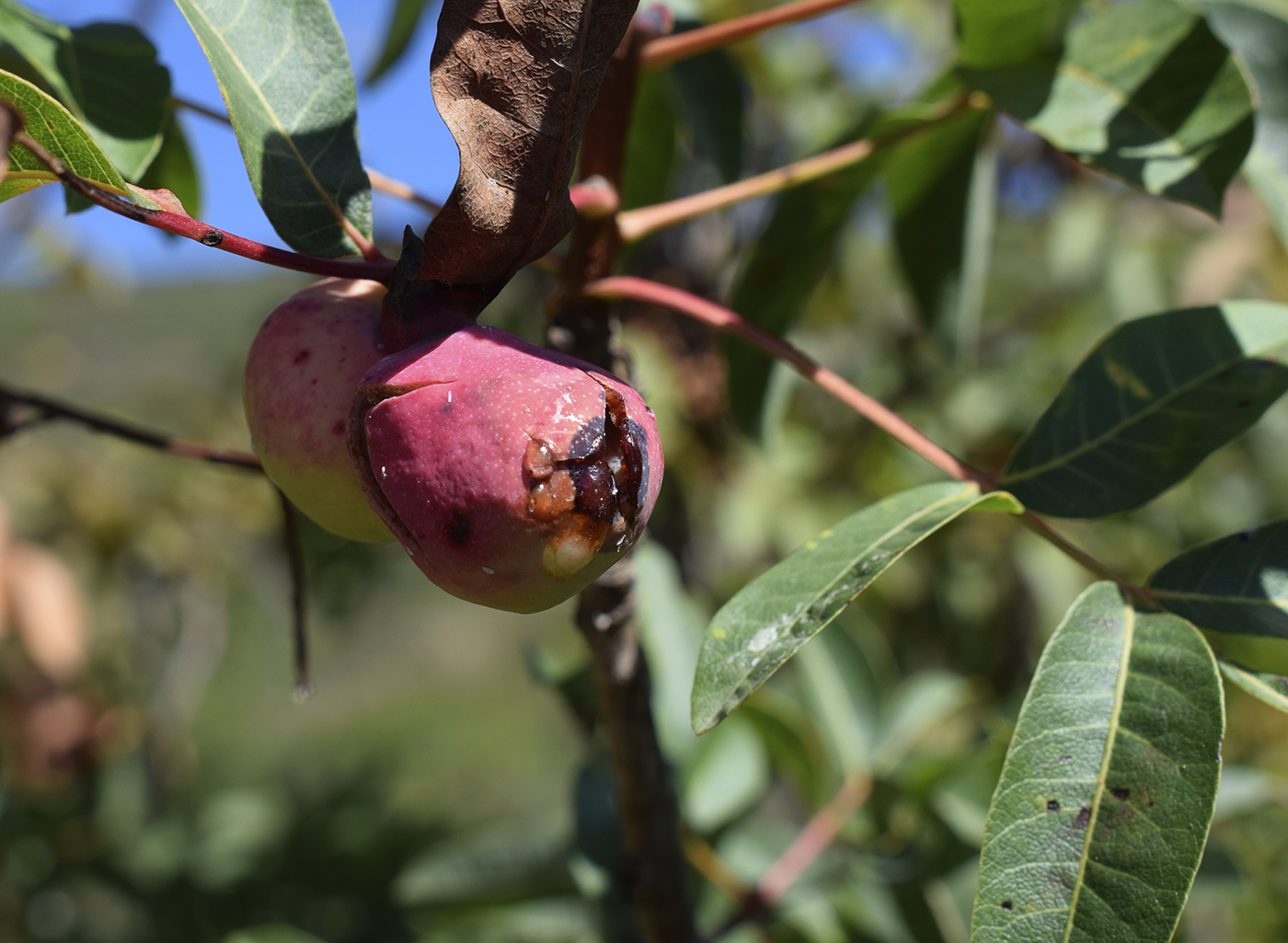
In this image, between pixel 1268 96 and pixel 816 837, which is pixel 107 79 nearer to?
pixel 1268 96

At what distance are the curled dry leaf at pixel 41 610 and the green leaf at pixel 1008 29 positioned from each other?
1577mm

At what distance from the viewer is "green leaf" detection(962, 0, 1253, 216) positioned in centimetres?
69

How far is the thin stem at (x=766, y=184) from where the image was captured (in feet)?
2.49

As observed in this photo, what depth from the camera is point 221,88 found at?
0.55m

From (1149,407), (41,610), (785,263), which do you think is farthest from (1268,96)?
(41,610)

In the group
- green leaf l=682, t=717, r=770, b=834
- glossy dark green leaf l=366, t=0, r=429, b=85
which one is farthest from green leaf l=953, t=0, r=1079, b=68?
green leaf l=682, t=717, r=770, b=834

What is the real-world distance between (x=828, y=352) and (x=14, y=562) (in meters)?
1.84

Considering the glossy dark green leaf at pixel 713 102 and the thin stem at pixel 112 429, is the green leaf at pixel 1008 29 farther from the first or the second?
the thin stem at pixel 112 429

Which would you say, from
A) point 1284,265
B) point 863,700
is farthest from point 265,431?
point 1284,265

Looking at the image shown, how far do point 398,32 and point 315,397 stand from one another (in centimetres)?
71

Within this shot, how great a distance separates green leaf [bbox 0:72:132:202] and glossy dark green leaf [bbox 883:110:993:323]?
0.74m

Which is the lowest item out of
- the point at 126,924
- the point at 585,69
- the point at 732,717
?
the point at 126,924

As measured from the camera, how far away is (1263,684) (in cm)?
55

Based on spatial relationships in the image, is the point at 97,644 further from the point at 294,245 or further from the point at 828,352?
the point at 294,245
